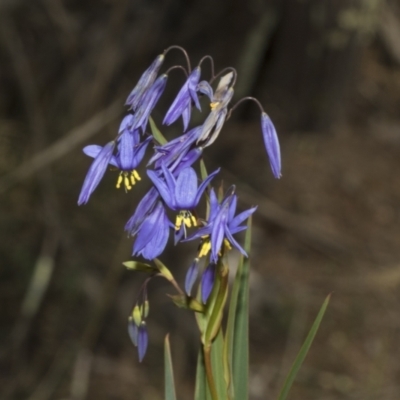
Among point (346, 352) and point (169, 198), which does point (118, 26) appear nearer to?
point (346, 352)

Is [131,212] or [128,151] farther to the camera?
[131,212]

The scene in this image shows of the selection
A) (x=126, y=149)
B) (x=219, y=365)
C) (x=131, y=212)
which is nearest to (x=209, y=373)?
(x=219, y=365)

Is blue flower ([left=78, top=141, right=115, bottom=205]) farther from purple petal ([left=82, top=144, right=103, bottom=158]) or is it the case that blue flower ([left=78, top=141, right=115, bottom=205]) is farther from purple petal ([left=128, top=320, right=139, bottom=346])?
purple petal ([left=128, top=320, right=139, bottom=346])

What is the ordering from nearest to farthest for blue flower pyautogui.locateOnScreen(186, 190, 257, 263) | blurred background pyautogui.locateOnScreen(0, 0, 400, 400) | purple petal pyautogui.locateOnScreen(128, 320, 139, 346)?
blue flower pyautogui.locateOnScreen(186, 190, 257, 263)
purple petal pyautogui.locateOnScreen(128, 320, 139, 346)
blurred background pyautogui.locateOnScreen(0, 0, 400, 400)

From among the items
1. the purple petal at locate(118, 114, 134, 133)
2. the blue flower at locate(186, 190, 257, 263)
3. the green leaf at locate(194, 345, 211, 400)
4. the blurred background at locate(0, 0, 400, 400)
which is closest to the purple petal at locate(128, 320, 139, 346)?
the green leaf at locate(194, 345, 211, 400)

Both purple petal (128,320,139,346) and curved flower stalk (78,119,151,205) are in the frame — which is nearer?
curved flower stalk (78,119,151,205)

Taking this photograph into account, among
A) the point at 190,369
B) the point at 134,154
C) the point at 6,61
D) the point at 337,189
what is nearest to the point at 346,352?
the point at 190,369

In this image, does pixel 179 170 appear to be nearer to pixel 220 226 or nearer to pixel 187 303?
pixel 220 226

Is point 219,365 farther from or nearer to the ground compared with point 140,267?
nearer to the ground
